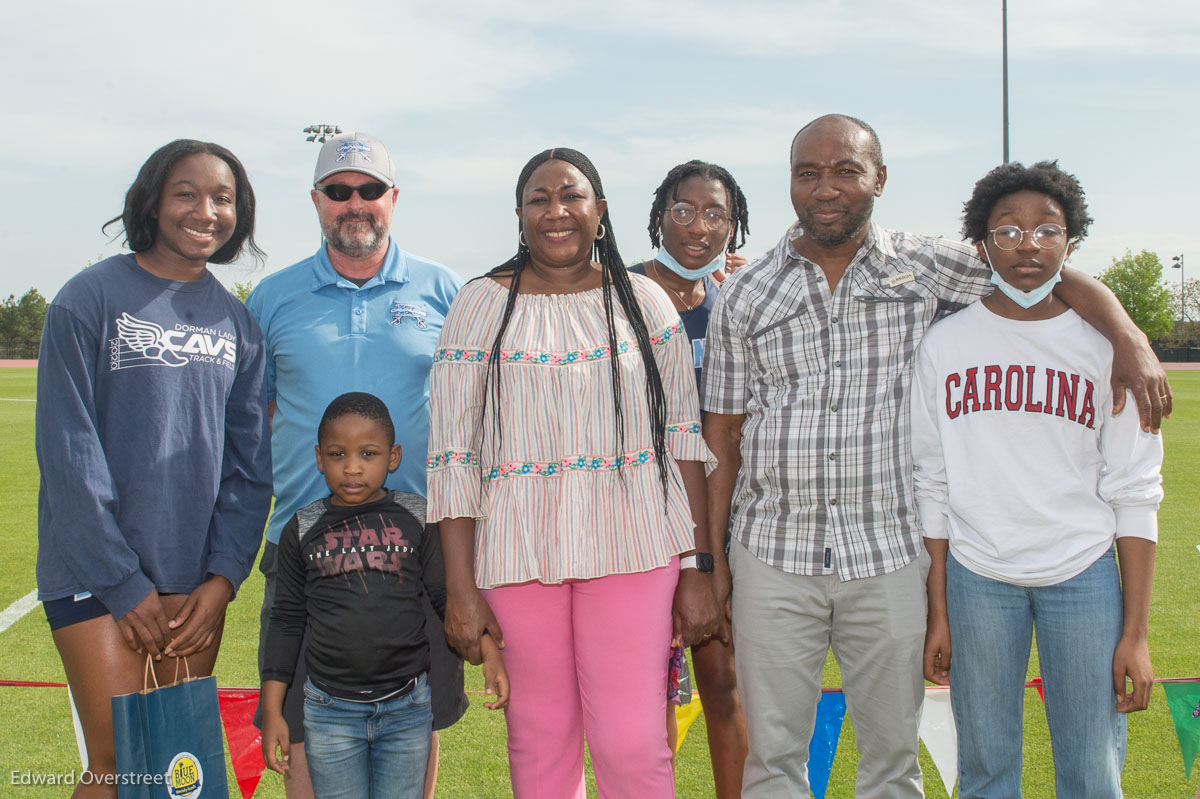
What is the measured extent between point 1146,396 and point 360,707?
264 cm

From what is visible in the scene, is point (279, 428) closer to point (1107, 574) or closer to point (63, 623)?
point (63, 623)

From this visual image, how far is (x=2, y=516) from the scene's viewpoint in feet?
34.0

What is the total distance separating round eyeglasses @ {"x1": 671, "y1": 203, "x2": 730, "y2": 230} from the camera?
13.6 ft

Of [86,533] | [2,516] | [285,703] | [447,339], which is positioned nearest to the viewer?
[86,533]

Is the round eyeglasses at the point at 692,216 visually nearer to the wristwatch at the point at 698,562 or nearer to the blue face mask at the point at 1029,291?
the blue face mask at the point at 1029,291

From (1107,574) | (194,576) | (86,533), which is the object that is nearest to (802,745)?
(1107,574)

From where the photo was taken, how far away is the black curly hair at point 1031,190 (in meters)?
3.07

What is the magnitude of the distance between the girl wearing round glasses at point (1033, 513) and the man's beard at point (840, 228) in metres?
0.42

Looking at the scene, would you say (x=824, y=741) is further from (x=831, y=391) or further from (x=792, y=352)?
(x=792, y=352)

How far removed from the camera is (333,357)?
3.44m

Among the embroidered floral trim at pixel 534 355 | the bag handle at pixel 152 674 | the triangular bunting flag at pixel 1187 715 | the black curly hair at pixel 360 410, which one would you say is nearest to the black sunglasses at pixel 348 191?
the black curly hair at pixel 360 410

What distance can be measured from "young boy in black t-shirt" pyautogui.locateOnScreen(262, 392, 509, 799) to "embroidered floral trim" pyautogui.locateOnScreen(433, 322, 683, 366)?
403 mm

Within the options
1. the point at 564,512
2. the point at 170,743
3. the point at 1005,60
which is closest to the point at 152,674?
the point at 170,743

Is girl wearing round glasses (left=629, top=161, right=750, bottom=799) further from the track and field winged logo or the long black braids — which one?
the track and field winged logo
